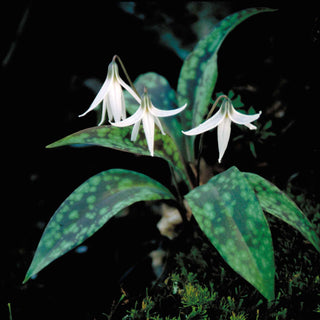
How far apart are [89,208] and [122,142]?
237 mm

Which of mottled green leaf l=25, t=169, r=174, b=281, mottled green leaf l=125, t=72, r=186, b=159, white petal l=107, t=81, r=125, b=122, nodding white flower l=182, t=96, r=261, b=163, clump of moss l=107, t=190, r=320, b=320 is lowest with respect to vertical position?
clump of moss l=107, t=190, r=320, b=320

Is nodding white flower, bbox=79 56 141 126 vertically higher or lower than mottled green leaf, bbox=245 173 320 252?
higher

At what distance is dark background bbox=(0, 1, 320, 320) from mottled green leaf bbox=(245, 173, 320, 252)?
0.43 meters

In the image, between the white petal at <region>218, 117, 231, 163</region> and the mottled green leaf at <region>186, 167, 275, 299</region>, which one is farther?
the white petal at <region>218, 117, 231, 163</region>

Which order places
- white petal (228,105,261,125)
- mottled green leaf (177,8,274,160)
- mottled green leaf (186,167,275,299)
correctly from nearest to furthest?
mottled green leaf (186,167,275,299)
white petal (228,105,261,125)
mottled green leaf (177,8,274,160)

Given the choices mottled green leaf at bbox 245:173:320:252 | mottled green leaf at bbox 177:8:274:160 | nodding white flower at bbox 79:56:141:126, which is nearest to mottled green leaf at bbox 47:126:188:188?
nodding white flower at bbox 79:56:141:126

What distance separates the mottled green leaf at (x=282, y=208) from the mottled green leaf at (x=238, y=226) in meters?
0.10

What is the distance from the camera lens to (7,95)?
1545mm

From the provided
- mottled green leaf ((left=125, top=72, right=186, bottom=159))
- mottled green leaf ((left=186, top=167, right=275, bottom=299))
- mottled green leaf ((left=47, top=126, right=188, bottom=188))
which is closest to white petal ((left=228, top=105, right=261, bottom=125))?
mottled green leaf ((left=186, top=167, right=275, bottom=299))

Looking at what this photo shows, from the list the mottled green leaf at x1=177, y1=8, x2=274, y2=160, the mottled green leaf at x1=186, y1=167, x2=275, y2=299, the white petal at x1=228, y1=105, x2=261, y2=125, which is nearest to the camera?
the mottled green leaf at x1=186, y1=167, x2=275, y2=299

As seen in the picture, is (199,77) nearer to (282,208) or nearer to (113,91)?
(113,91)

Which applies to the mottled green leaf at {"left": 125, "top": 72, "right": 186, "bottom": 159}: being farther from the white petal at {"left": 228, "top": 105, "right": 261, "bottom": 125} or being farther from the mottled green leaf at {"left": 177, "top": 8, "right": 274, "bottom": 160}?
the white petal at {"left": 228, "top": 105, "right": 261, "bottom": 125}

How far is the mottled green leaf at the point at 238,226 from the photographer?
78 centimetres

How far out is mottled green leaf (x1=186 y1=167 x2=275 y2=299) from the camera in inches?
30.8
